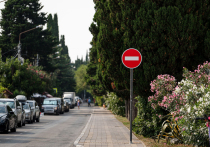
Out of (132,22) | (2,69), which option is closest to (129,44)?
(132,22)

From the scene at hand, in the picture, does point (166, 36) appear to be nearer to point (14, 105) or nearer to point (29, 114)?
point (14, 105)

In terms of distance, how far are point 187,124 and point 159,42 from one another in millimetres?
5958

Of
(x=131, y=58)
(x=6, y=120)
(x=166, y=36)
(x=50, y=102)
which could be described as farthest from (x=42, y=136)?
(x=50, y=102)

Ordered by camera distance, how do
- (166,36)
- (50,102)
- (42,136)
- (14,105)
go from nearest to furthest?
(166,36) < (42,136) < (14,105) < (50,102)

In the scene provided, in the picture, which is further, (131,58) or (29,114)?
(29,114)

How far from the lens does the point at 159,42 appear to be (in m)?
15.5

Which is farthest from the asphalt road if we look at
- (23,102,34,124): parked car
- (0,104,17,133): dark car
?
(23,102,34,124): parked car

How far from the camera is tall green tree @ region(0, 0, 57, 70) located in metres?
53.4

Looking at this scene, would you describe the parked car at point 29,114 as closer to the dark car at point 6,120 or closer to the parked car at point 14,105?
the parked car at point 14,105

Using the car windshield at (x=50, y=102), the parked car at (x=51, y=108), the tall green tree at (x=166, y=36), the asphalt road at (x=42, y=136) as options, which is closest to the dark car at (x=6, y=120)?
the asphalt road at (x=42, y=136)

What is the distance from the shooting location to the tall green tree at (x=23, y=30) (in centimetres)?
5341

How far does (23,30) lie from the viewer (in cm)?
5422

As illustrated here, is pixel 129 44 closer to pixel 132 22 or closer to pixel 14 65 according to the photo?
pixel 132 22

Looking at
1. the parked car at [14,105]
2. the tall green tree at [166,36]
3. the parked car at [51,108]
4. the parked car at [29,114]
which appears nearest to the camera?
the tall green tree at [166,36]
